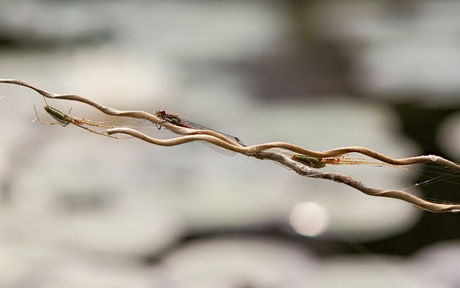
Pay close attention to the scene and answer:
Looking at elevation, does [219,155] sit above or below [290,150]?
above

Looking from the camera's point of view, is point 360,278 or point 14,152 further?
point 14,152

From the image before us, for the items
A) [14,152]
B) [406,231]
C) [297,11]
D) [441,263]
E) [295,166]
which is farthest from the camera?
[297,11]

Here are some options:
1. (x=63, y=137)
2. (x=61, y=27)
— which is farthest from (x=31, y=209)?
(x=61, y=27)

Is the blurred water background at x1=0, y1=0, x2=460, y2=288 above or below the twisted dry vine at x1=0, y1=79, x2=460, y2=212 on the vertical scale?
above

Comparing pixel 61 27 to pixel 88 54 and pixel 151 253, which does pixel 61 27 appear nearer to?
pixel 88 54

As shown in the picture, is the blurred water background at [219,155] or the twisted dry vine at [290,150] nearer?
the twisted dry vine at [290,150]

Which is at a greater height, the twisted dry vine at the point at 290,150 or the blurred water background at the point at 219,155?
the blurred water background at the point at 219,155

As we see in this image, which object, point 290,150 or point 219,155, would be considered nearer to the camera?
point 290,150

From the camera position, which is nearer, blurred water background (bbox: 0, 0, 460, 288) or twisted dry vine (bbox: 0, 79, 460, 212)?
twisted dry vine (bbox: 0, 79, 460, 212)
